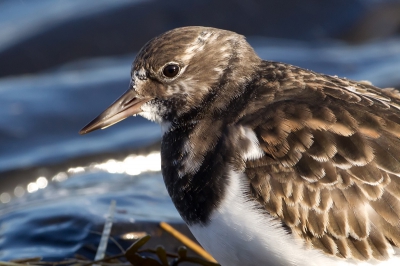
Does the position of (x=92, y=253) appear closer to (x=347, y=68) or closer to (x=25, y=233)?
(x=25, y=233)

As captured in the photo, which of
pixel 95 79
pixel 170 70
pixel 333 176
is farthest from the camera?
pixel 95 79

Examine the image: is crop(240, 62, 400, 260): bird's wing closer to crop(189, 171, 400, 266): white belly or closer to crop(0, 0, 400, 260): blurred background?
crop(189, 171, 400, 266): white belly

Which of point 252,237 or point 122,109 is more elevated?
point 122,109

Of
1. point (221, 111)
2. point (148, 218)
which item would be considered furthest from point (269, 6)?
point (221, 111)

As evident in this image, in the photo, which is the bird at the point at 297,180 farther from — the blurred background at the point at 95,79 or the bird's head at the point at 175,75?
the blurred background at the point at 95,79

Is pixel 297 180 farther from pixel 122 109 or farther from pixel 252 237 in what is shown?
pixel 122 109

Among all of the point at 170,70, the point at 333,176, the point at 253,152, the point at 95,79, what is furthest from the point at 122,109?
the point at 95,79

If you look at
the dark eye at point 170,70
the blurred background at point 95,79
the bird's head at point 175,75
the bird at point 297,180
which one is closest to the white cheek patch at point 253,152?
the bird at point 297,180
